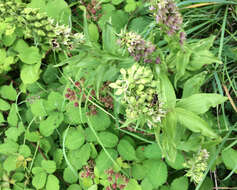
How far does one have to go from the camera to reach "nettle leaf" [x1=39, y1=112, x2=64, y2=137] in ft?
5.95

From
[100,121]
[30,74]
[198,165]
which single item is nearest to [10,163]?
[30,74]

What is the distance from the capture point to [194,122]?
133 cm

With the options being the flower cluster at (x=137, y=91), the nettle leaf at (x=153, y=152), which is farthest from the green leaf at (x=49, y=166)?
the flower cluster at (x=137, y=91)

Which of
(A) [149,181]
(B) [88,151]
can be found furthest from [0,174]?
(A) [149,181]

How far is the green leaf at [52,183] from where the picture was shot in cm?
176

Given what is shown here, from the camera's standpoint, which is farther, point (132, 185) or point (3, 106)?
point (3, 106)

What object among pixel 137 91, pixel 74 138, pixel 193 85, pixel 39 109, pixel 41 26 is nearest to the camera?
pixel 137 91

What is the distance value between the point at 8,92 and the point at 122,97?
1.13 m

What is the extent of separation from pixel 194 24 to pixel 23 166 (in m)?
1.63

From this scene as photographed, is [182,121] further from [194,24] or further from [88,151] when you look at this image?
[194,24]

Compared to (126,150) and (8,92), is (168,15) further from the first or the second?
(8,92)

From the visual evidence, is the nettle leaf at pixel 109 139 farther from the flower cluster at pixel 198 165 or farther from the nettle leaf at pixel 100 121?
the flower cluster at pixel 198 165

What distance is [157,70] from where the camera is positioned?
1.37 meters

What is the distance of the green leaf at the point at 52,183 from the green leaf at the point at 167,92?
94cm
